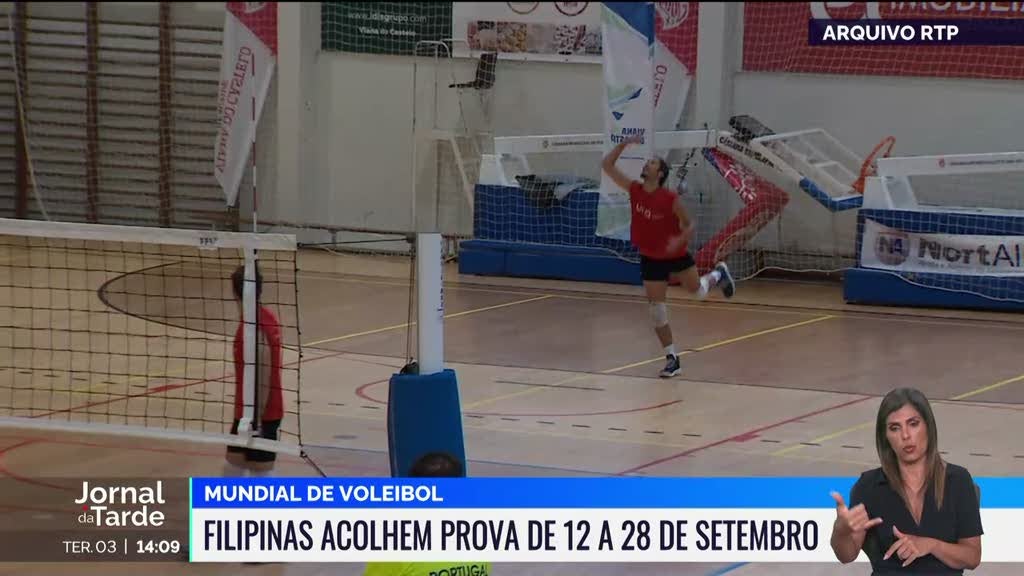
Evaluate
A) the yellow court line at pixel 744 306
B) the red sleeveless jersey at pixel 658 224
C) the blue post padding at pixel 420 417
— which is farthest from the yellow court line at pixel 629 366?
the blue post padding at pixel 420 417

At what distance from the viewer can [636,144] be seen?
17.8m

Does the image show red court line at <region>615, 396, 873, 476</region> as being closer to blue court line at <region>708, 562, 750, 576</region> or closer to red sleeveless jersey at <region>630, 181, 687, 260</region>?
blue court line at <region>708, 562, 750, 576</region>

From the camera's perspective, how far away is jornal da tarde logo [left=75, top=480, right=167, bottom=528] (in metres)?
8.91

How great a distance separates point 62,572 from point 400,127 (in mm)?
14592

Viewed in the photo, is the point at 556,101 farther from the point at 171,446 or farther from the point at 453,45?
the point at 171,446

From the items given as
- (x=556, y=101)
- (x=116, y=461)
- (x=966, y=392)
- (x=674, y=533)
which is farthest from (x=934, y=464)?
(x=556, y=101)

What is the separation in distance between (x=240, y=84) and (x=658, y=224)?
10.1 m

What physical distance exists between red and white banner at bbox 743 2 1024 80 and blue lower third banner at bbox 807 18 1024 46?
0.06 m

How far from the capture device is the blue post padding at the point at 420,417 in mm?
8469

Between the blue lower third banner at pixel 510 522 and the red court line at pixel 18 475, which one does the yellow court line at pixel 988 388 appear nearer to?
the blue lower third banner at pixel 510 522

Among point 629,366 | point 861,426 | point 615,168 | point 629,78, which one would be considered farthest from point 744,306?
point 861,426

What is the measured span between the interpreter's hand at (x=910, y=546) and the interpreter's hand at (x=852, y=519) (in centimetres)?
10

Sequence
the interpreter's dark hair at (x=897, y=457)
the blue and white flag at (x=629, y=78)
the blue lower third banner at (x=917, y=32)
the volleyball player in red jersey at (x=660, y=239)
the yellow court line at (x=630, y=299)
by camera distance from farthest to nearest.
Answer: the blue lower third banner at (x=917, y=32)
the blue and white flag at (x=629, y=78)
the yellow court line at (x=630, y=299)
the volleyball player in red jersey at (x=660, y=239)
the interpreter's dark hair at (x=897, y=457)

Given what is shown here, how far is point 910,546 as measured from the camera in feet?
15.3
